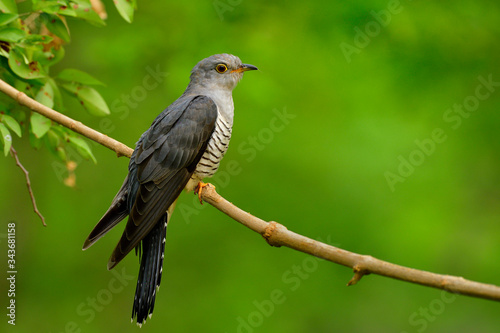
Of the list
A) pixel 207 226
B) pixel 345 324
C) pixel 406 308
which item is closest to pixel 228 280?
pixel 207 226

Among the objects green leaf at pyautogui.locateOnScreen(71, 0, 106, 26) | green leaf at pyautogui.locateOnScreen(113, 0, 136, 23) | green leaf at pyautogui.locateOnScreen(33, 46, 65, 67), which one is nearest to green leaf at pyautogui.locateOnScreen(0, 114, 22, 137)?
green leaf at pyautogui.locateOnScreen(33, 46, 65, 67)

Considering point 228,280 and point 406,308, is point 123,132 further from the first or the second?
point 406,308

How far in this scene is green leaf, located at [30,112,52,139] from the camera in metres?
2.66

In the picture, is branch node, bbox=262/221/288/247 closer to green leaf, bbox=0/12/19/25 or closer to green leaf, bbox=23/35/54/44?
green leaf, bbox=23/35/54/44

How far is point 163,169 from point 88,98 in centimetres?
57

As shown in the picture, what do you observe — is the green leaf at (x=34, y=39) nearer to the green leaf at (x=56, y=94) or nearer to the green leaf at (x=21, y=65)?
the green leaf at (x=21, y=65)

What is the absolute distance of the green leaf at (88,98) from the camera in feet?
9.76

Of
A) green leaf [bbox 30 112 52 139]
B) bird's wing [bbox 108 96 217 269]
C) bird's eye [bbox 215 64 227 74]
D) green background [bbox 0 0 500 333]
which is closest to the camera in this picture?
green leaf [bbox 30 112 52 139]

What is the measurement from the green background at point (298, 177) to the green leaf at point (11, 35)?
86.1 inches

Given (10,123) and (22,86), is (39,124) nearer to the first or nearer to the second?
(10,123)

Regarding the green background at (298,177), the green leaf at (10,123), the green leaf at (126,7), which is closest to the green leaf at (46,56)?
the green leaf at (10,123)

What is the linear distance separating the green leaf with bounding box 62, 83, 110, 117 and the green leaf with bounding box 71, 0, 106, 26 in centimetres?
40

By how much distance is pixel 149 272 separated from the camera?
3.00 metres

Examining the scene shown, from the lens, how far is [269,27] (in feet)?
16.1
